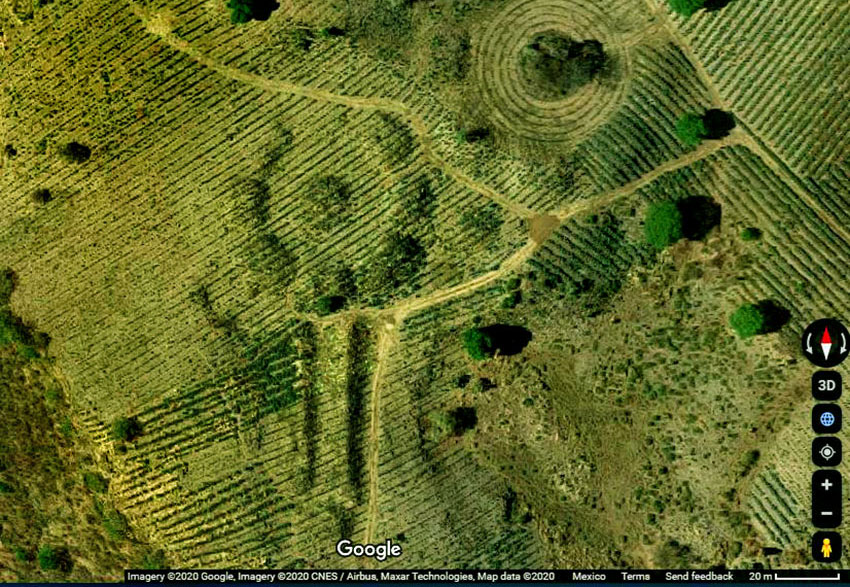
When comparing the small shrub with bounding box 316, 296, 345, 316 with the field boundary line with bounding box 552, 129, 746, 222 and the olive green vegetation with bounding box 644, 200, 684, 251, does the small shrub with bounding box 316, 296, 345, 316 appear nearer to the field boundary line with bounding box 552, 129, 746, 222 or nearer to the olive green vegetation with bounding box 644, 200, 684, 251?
the field boundary line with bounding box 552, 129, 746, 222

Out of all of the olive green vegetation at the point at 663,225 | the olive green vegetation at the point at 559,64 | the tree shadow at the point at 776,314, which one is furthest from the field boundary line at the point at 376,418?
the tree shadow at the point at 776,314

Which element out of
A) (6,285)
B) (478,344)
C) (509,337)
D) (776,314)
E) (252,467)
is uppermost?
(6,285)

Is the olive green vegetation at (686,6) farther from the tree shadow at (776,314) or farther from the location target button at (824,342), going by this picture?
the location target button at (824,342)

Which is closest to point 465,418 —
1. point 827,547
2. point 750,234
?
point 750,234

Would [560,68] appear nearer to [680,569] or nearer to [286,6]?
[286,6]

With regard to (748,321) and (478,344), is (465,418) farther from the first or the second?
(748,321)

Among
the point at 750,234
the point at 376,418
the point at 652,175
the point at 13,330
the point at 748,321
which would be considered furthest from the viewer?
the point at 13,330
